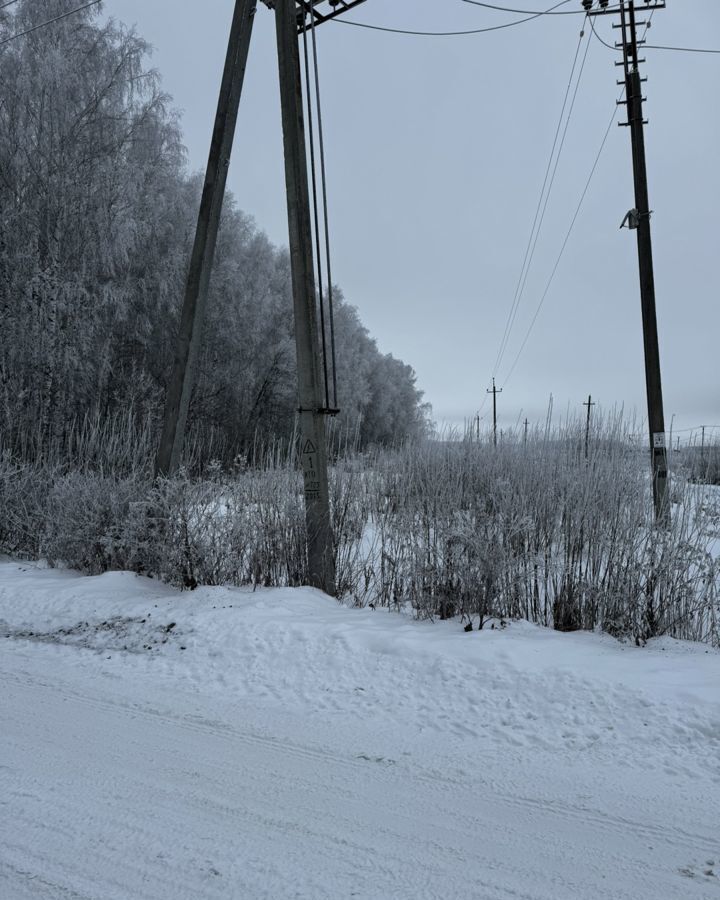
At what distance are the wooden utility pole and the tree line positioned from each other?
18.6 feet

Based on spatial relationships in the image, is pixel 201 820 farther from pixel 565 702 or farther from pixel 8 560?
pixel 8 560

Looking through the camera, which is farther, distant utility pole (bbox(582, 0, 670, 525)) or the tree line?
the tree line

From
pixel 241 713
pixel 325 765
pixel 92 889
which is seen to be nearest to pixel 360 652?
pixel 241 713

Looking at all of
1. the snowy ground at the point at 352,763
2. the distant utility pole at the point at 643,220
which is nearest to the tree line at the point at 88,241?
the distant utility pole at the point at 643,220

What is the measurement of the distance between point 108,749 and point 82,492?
423 cm

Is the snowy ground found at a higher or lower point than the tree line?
lower

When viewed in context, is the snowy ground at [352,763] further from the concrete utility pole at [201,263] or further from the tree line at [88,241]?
the tree line at [88,241]

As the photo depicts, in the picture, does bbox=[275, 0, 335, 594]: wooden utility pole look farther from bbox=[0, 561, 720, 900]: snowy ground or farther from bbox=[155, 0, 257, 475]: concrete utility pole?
bbox=[0, 561, 720, 900]: snowy ground

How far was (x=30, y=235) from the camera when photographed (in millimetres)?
13945

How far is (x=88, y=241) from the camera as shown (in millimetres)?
14695

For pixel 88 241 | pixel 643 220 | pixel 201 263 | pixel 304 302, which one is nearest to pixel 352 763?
pixel 304 302

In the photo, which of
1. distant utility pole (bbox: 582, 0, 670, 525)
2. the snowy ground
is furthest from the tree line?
the snowy ground

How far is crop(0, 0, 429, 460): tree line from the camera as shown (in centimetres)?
1358

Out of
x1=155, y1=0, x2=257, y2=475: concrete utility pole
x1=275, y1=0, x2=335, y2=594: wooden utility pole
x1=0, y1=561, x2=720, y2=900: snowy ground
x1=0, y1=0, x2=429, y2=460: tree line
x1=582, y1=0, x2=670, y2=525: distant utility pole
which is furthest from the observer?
x1=0, y1=0, x2=429, y2=460: tree line
